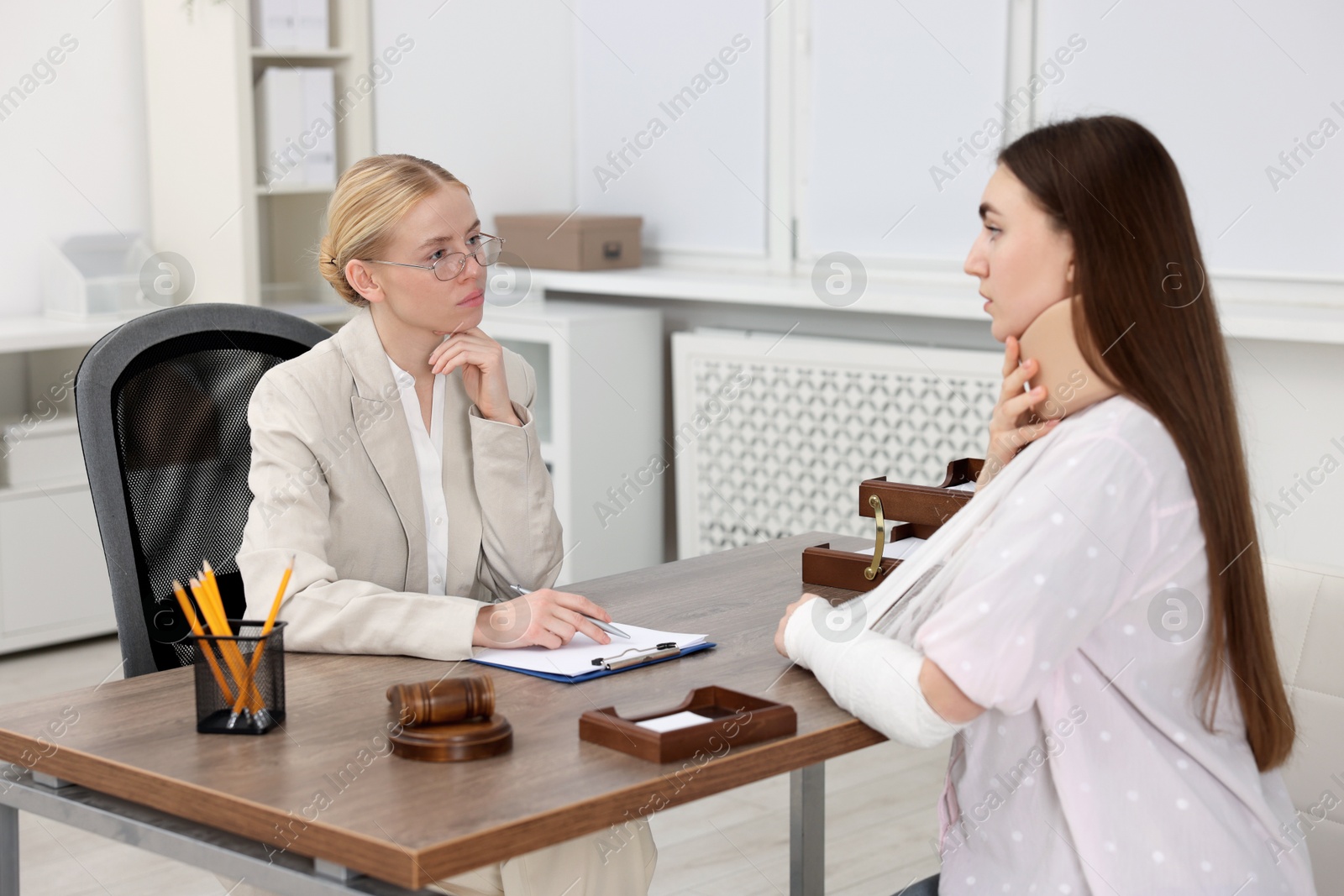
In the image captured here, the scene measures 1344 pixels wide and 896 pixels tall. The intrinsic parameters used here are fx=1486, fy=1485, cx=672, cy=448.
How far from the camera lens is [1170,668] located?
140cm

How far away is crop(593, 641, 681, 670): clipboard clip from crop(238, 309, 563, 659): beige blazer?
0.16 m

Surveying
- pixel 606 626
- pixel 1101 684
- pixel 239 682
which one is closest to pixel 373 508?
pixel 606 626

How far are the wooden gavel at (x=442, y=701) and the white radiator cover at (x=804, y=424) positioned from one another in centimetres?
248

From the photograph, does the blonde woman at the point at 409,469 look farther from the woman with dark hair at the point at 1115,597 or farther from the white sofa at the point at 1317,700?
the white sofa at the point at 1317,700

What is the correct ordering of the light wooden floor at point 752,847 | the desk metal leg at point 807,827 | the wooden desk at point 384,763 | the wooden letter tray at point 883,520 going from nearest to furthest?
the wooden desk at point 384,763, the wooden letter tray at point 883,520, the desk metal leg at point 807,827, the light wooden floor at point 752,847

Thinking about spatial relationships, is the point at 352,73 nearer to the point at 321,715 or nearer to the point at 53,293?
the point at 53,293

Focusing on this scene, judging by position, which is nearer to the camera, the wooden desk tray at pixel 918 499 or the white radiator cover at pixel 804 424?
the wooden desk tray at pixel 918 499

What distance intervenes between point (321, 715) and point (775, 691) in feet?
1.50

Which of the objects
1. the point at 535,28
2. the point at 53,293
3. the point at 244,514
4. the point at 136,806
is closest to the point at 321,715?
the point at 136,806

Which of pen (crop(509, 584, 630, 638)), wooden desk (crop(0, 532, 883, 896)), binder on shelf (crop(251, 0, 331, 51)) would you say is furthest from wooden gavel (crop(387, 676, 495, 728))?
binder on shelf (crop(251, 0, 331, 51))

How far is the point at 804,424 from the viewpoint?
161 inches

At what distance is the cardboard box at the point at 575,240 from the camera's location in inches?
174

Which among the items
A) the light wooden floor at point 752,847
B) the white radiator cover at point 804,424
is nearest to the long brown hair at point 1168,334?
the light wooden floor at point 752,847

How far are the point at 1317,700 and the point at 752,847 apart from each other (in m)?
1.35
